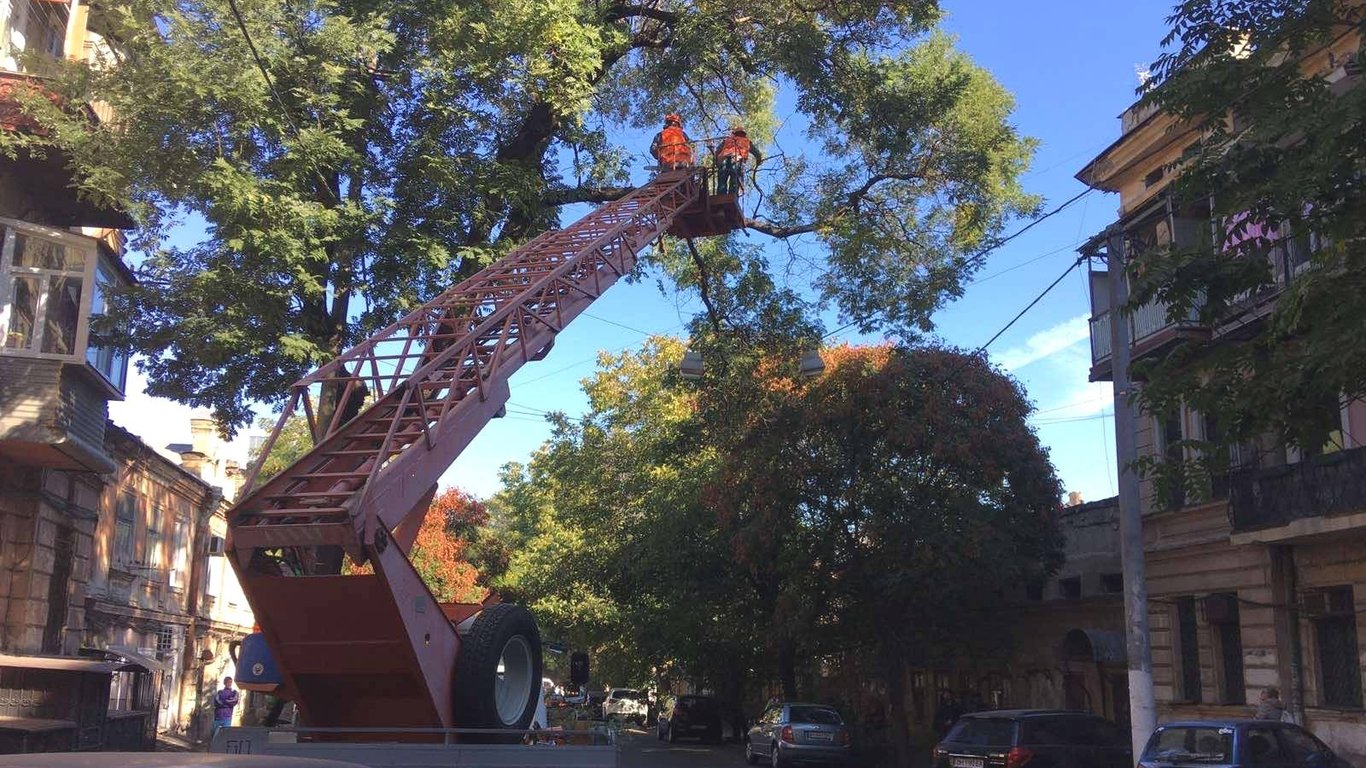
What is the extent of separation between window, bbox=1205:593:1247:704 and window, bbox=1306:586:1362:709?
158 cm

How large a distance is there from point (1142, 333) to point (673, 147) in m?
10.3

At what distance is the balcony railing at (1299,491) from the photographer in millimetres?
16516

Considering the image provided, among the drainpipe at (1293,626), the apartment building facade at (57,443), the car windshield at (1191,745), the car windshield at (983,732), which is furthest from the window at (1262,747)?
the apartment building facade at (57,443)

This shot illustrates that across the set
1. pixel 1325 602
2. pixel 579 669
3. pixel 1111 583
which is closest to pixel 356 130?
pixel 579 669

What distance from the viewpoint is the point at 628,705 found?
54.7 meters

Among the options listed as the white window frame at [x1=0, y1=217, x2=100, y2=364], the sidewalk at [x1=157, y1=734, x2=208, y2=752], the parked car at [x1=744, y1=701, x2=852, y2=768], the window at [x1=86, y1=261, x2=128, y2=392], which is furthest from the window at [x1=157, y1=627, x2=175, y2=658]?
the parked car at [x1=744, y1=701, x2=852, y2=768]

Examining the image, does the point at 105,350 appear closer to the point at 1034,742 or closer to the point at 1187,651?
the point at 1034,742

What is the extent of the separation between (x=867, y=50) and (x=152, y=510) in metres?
17.5

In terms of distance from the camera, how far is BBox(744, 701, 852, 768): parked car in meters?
24.4

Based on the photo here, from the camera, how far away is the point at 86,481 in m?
18.4

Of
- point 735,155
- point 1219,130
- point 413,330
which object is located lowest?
point 413,330

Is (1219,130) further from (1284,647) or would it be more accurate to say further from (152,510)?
(152,510)

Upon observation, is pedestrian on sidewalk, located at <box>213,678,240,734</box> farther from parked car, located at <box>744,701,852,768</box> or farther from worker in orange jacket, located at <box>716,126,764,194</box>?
worker in orange jacket, located at <box>716,126,764,194</box>

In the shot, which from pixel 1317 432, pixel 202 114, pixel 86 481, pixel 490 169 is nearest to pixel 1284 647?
pixel 1317 432
